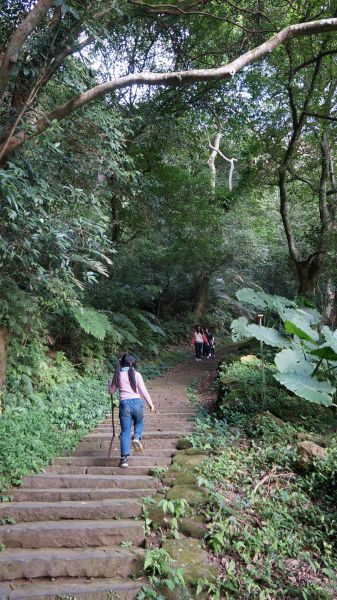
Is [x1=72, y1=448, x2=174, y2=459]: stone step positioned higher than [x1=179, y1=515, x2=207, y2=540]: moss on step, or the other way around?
[x1=72, y1=448, x2=174, y2=459]: stone step

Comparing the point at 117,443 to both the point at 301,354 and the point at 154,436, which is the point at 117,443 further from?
the point at 301,354

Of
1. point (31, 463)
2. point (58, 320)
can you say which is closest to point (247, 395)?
point (31, 463)

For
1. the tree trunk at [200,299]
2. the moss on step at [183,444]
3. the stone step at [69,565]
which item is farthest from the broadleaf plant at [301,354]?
the tree trunk at [200,299]

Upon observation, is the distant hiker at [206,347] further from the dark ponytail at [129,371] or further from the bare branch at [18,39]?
the bare branch at [18,39]

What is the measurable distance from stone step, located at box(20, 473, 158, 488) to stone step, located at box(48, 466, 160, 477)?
0.13 metres

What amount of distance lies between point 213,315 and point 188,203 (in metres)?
8.27

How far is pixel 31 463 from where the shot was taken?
526 cm

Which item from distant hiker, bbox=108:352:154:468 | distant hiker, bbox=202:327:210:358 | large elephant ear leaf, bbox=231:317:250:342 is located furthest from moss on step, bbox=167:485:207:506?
distant hiker, bbox=202:327:210:358

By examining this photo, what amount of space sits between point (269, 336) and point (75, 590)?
4207 millimetres

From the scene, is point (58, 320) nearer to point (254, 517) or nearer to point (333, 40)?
point (254, 517)

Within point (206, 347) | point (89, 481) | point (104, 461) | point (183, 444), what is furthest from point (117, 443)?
point (206, 347)

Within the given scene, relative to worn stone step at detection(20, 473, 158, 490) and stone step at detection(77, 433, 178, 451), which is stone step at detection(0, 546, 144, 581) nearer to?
worn stone step at detection(20, 473, 158, 490)

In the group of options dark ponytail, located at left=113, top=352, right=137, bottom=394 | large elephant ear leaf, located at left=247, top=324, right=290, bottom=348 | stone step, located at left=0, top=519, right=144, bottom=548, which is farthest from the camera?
large elephant ear leaf, located at left=247, top=324, right=290, bottom=348

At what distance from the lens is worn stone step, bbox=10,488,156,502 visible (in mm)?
4641
